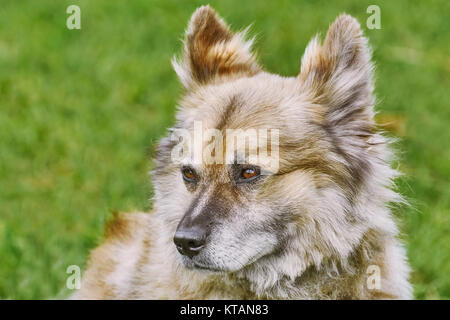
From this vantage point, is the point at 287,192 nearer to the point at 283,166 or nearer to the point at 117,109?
the point at 283,166

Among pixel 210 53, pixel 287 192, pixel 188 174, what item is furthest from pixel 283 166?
pixel 210 53

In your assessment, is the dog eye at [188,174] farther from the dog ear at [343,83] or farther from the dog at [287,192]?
the dog ear at [343,83]

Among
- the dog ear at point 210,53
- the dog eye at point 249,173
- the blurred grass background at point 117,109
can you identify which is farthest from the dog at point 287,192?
the blurred grass background at point 117,109

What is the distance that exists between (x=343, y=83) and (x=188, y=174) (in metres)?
1.09

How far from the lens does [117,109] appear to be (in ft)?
25.6

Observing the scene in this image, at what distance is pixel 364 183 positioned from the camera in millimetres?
4270

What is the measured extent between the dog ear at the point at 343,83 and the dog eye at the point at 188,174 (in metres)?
0.85

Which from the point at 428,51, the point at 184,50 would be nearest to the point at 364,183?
the point at 184,50

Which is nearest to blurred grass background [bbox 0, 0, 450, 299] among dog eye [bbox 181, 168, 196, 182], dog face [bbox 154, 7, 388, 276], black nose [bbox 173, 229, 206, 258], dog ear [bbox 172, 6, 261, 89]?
dog ear [bbox 172, 6, 261, 89]

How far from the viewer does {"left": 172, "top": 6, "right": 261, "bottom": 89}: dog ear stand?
4816mm

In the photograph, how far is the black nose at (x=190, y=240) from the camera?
157 inches

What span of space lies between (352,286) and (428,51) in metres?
5.59

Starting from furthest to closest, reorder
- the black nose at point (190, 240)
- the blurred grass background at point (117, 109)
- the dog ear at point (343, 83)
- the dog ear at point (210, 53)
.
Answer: the blurred grass background at point (117, 109) < the dog ear at point (210, 53) < the dog ear at point (343, 83) < the black nose at point (190, 240)
